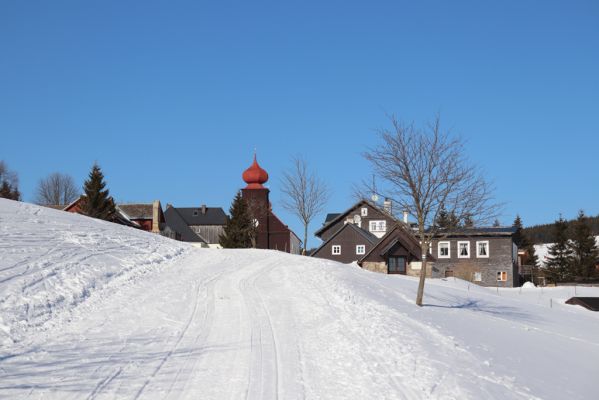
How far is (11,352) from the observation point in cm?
1131

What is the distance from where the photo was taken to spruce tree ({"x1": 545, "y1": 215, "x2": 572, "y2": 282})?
77.1 meters

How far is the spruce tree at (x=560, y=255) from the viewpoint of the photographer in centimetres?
7712

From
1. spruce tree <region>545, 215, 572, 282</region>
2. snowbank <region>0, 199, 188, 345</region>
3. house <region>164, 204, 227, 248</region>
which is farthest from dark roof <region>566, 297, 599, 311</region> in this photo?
house <region>164, 204, 227, 248</region>

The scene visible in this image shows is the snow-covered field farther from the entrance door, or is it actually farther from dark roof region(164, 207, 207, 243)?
dark roof region(164, 207, 207, 243)

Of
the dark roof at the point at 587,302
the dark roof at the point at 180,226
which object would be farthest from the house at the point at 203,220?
the dark roof at the point at 587,302

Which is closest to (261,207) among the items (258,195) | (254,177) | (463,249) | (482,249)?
(258,195)

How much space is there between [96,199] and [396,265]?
88.5 feet

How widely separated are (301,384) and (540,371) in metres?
6.68

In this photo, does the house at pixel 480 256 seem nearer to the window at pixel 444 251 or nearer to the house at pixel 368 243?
the window at pixel 444 251

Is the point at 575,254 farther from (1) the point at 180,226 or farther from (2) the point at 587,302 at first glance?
(1) the point at 180,226

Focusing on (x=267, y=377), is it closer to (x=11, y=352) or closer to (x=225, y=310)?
(x=11, y=352)

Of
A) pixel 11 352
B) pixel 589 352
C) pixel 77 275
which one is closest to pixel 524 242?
pixel 589 352

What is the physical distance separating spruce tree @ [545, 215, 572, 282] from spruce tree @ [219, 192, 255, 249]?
39.0 m

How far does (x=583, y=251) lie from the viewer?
77.5 m
